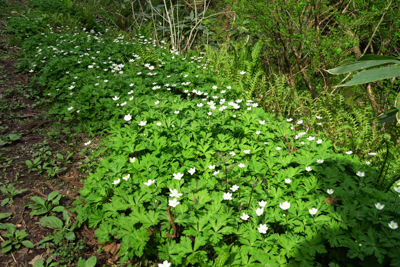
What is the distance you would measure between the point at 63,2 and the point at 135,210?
9.95 m

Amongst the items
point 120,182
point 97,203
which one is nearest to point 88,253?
point 97,203

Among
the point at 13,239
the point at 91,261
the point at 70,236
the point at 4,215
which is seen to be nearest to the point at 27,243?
the point at 13,239

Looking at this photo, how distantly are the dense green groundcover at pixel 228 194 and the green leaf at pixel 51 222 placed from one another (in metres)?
0.27

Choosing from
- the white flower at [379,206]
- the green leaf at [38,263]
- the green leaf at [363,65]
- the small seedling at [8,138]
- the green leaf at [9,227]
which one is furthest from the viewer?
the small seedling at [8,138]

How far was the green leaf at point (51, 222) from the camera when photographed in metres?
2.36

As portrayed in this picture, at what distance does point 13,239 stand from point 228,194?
6.84ft

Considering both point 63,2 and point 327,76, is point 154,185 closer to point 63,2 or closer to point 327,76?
point 327,76

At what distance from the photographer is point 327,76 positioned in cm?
421

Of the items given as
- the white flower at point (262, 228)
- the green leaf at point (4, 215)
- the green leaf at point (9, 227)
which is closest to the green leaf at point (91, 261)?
the green leaf at point (9, 227)

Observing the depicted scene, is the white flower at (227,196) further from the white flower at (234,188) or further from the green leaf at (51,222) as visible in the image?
the green leaf at (51,222)

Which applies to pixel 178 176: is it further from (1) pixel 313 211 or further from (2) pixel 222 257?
(1) pixel 313 211

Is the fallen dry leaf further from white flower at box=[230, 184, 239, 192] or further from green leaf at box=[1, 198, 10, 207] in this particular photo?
white flower at box=[230, 184, 239, 192]

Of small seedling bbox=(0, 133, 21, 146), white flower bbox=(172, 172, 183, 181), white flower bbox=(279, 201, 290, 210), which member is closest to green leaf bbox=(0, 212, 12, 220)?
small seedling bbox=(0, 133, 21, 146)

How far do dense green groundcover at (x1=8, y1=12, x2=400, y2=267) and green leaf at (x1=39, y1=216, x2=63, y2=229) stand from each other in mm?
274
